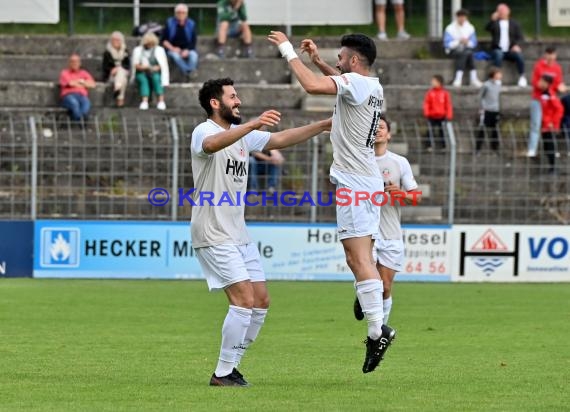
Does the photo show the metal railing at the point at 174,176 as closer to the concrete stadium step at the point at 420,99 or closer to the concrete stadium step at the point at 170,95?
the concrete stadium step at the point at 170,95

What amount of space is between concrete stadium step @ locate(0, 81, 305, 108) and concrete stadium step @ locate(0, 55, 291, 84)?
526 mm

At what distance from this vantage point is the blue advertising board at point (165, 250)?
76.6ft

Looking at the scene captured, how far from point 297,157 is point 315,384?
13.9 metres

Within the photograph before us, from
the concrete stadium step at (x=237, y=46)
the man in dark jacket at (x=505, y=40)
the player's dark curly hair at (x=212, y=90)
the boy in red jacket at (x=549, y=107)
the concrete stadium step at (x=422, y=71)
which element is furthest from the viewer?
the concrete stadium step at (x=237, y=46)

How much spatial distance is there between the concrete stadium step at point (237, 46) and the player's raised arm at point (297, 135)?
1938cm

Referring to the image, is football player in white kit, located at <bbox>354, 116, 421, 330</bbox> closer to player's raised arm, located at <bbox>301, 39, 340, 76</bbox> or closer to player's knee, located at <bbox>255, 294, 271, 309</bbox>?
player's raised arm, located at <bbox>301, 39, 340, 76</bbox>

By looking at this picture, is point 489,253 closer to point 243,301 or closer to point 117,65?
point 117,65

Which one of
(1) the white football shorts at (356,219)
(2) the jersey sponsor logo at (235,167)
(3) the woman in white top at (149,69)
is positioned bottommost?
(1) the white football shorts at (356,219)

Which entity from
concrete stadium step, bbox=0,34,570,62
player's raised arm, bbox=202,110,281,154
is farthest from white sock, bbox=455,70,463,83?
player's raised arm, bbox=202,110,281,154

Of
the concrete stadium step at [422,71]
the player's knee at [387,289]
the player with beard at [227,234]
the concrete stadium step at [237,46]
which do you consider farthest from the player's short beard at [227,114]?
the concrete stadium step at [237,46]

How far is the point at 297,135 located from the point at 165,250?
13.1 meters

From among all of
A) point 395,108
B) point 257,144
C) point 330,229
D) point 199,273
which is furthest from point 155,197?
point 257,144

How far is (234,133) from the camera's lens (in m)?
9.69

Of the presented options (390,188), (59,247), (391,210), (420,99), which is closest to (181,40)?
(420,99)
